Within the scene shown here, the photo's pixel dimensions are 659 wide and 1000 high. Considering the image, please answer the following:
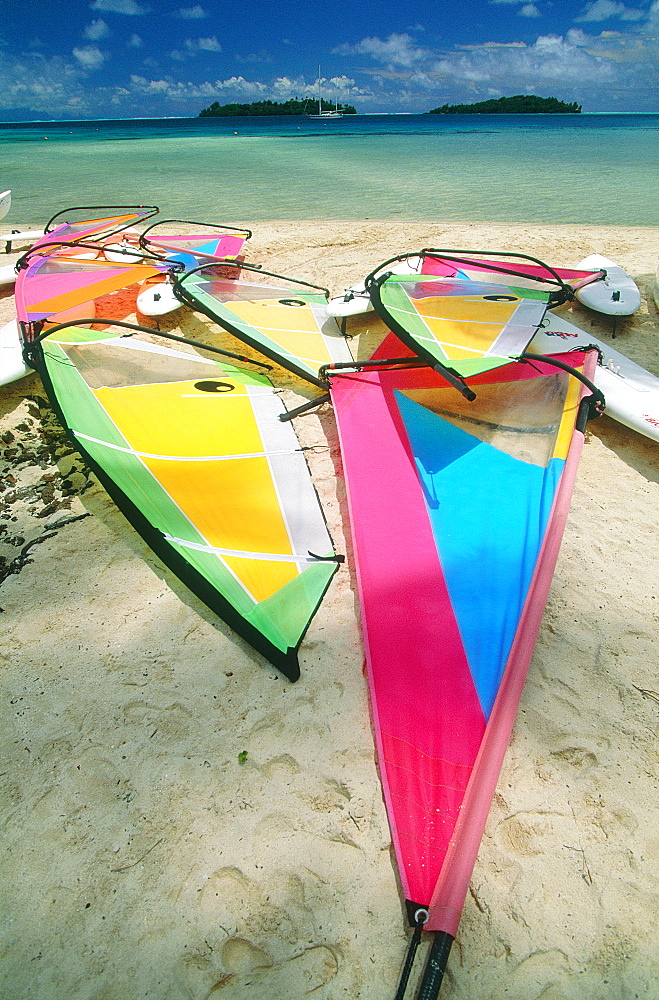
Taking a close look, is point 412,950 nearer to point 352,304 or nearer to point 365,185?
point 352,304

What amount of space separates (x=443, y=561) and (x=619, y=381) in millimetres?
2088

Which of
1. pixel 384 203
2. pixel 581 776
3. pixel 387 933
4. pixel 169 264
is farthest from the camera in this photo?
pixel 384 203

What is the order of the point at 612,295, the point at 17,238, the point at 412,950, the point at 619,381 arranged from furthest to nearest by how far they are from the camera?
the point at 17,238
the point at 612,295
the point at 619,381
the point at 412,950

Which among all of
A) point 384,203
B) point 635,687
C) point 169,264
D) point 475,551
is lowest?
point 635,687

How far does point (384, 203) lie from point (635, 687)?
1051 cm

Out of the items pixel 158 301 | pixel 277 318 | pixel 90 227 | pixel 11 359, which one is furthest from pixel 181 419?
pixel 90 227

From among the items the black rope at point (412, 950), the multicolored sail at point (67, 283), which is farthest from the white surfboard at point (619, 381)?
the multicolored sail at point (67, 283)

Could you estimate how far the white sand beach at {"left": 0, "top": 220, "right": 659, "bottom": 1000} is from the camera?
132cm

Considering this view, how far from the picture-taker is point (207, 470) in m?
2.62

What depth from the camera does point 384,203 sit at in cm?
1038

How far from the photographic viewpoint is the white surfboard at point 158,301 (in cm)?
469

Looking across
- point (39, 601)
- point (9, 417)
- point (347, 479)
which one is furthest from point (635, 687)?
point (9, 417)

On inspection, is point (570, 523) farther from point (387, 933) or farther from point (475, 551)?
point (387, 933)

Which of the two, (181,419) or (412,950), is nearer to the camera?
(412,950)
